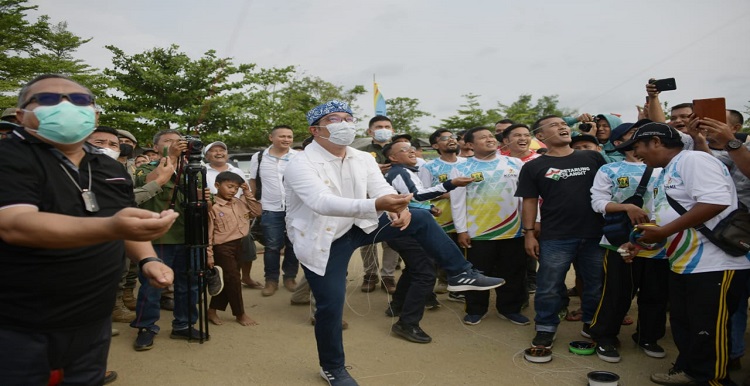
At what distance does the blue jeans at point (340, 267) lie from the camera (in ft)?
12.4

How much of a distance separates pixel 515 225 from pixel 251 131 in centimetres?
2364

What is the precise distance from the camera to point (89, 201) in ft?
7.39

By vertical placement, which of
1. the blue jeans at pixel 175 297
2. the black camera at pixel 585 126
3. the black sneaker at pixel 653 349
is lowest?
the black sneaker at pixel 653 349

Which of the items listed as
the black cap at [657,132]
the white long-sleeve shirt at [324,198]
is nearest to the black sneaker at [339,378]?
the white long-sleeve shirt at [324,198]

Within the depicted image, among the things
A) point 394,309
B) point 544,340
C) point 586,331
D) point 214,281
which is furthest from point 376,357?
point 586,331

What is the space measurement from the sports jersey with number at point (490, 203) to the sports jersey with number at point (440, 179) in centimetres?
72

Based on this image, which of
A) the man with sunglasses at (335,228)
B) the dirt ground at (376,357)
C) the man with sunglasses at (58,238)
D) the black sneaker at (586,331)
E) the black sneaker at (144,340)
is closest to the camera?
the man with sunglasses at (58,238)

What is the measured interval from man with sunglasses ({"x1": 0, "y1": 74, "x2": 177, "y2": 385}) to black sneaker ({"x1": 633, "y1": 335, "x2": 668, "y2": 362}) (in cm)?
410

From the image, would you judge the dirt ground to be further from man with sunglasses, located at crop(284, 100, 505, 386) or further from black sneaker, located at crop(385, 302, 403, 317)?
man with sunglasses, located at crop(284, 100, 505, 386)

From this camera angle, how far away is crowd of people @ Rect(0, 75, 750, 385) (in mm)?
2109

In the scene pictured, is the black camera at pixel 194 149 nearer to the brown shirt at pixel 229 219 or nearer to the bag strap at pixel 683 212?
the brown shirt at pixel 229 219

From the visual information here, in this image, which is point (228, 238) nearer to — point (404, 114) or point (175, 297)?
point (175, 297)

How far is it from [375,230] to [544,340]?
6.36 feet

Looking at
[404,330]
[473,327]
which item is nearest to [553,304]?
[473,327]
